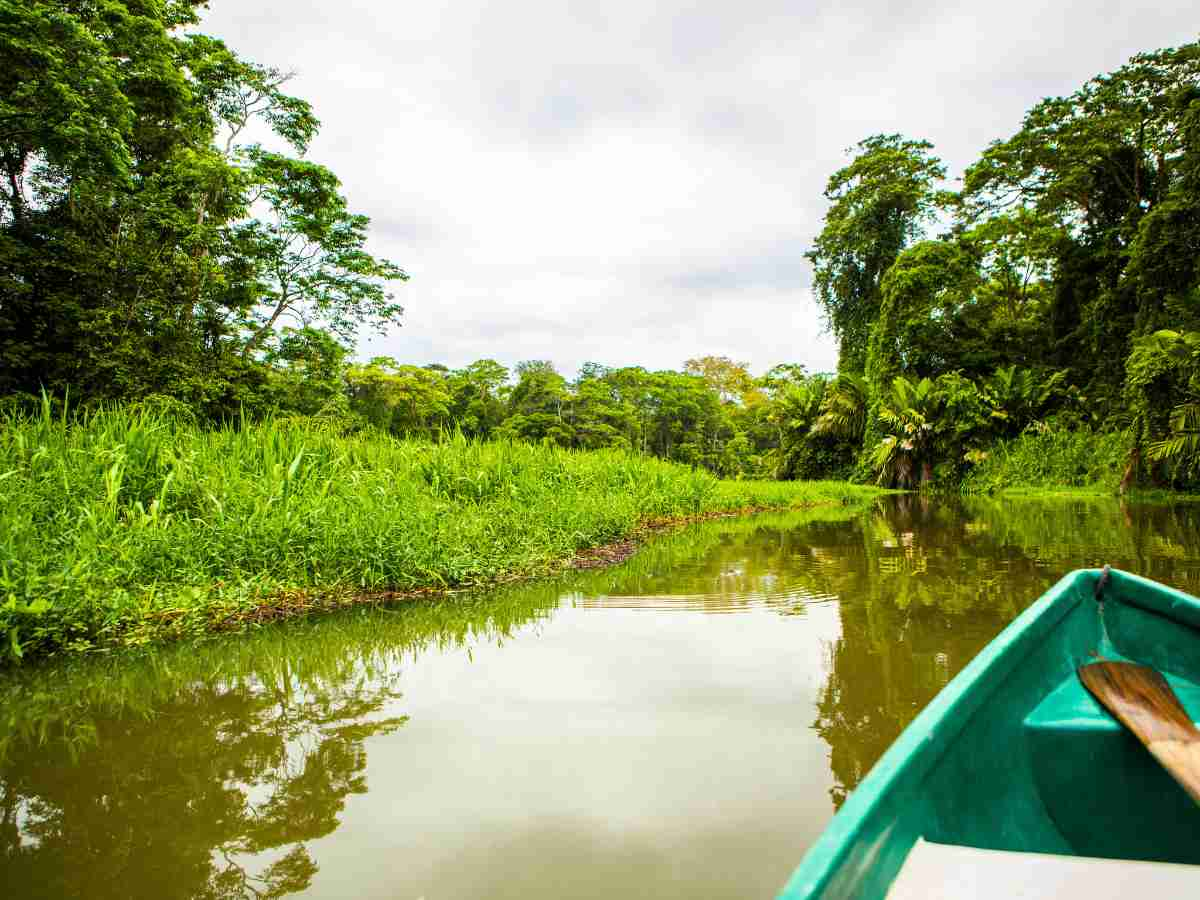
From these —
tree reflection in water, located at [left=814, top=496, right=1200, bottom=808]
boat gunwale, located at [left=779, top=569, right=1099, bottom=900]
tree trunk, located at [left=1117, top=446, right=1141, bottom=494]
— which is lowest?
tree reflection in water, located at [left=814, top=496, right=1200, bottom=808]

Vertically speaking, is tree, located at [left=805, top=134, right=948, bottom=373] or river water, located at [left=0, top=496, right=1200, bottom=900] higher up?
tree, located at [left=805, top=134, right=948, bottom=373]

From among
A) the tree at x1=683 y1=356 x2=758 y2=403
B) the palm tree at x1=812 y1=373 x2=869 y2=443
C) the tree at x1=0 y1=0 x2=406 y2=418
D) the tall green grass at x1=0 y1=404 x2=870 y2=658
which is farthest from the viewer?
the tree at x1=683 y1=356 x2=758 y2=403

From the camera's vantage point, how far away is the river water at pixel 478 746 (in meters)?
1.38

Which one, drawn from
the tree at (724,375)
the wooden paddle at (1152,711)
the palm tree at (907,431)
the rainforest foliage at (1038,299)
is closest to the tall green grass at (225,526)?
the wooden paddle at (1152,711)

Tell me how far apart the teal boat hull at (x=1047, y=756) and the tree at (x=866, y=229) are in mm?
20555

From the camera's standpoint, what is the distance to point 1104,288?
582 inches

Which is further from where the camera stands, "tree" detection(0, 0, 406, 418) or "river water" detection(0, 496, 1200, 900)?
"tree" detection(0, 0, 406, 418)

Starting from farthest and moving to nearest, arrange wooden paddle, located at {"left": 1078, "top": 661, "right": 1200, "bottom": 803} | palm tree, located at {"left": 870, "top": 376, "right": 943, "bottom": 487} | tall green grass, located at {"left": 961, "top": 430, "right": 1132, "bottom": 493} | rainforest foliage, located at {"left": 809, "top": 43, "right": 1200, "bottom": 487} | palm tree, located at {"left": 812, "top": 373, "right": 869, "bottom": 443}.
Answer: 1. palm tree, located at {"left": 812, "top": 373, "right": 869, "bottom": 443}
2. palm tree, located at {"left": 870, "top": 376, "right": 943, "bottom": 487}
3. tall green grass, located at {"left": 961, "top": 430, "right": 1132, "bottom": 493}
4. rainforest foliage, located at {"left": 809, "top": 43, "right": 1200, "bottom": 487}
5. wooden paddle, located at {"left": 1078, "top": 661, "right": 1200, "bottom": 803}

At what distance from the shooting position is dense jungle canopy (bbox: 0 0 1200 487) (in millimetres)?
8641

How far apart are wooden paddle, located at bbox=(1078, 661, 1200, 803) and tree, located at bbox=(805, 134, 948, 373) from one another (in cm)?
2075

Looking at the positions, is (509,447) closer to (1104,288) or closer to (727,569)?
(727,569)

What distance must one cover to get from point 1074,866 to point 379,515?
3917mm

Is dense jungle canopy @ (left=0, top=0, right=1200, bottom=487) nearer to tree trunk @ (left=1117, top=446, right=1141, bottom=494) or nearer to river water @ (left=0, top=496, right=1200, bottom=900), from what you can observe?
tree trunk @ (left=1117, top=446, right=1141, bottom=494)

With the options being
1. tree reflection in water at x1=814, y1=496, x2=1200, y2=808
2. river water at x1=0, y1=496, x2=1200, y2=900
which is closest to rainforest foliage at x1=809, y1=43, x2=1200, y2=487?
tree reflection in water at x1=814, y1=496, x2=1200, y2=808
